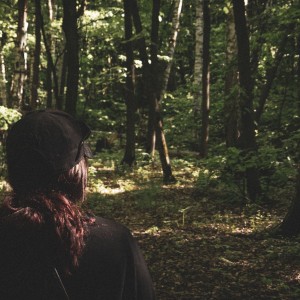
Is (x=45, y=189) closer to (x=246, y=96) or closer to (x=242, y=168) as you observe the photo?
(x=242, y=168)

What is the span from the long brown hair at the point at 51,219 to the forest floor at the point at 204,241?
3.94 metres

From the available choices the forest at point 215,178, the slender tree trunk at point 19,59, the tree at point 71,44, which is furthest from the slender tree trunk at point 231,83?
the slender tree trunk at point 19,59

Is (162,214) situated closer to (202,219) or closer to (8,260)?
(202,219)

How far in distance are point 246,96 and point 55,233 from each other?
778 centimetres

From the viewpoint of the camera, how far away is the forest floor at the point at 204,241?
524 cm

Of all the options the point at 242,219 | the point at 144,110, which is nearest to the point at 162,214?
the point at 242,219

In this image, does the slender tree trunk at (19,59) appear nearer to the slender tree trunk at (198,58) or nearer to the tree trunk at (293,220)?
the slender tree trunk at (198,58)

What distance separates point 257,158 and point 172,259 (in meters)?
3.40

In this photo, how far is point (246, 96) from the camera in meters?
8.70

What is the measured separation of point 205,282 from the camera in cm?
541

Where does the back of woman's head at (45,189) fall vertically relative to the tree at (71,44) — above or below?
below

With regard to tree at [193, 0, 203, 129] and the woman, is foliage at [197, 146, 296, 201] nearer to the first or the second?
the woman

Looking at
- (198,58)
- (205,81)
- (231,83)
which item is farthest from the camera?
(198,58)

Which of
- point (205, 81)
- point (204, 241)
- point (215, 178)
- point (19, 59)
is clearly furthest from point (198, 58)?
point (204, 241)
